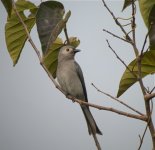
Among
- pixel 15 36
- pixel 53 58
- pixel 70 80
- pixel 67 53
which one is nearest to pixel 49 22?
pixel 15 36

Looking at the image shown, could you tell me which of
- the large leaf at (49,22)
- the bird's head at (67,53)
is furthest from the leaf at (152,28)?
the bird's head at (67,53)

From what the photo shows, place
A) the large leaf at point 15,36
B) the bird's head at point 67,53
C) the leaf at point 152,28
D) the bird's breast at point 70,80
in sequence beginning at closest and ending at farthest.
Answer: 1. the leaf at point 152,28
2. the large leaf at point 15,36
3. the bird's breast at point 70,80
4. the bird's head at point 67,53

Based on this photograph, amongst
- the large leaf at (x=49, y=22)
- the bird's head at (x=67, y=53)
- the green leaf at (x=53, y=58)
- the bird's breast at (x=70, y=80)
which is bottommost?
the bird's breast at (x=70, y=80)

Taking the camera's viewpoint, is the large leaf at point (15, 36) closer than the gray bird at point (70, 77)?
Yes

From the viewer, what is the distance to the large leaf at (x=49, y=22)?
3.01 ft

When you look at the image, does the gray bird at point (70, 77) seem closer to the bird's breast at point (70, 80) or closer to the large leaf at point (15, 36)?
the bird's breast at point (70, 80)

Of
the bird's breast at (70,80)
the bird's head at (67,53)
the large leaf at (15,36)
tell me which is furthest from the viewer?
the bird's head at (67,53)

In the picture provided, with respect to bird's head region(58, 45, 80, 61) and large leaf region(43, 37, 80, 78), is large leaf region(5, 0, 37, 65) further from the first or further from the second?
bird's head region(58, 45, 80, 61)

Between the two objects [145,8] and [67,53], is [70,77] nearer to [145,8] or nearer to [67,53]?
[67,53]

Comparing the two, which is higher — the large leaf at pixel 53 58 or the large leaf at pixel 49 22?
the large leaf at pixel 49 22

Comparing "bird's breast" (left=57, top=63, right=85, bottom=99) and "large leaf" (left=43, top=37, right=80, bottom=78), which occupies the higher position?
"large leaf" (left=43, top=37, right=80, bottom=78)

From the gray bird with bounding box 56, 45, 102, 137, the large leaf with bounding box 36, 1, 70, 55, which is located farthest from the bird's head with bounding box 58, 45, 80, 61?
the large leaf with bounding box 36, 1, 70, 55

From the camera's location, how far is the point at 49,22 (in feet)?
3.21

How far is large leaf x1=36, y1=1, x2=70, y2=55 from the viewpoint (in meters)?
0.92
